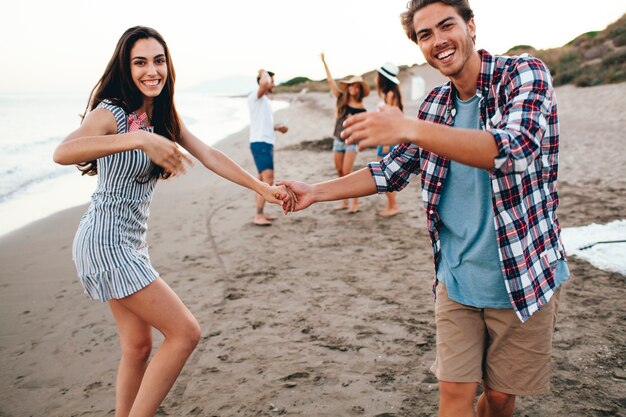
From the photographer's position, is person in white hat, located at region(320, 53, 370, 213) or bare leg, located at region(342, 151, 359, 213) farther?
bare leg, located at region(342, 151, 359, 213)

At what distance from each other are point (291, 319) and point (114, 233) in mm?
2324

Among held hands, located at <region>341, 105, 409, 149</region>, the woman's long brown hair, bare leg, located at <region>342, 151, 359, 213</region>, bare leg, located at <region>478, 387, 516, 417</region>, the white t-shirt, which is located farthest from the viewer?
bare leg, located at <region>342, 151, 359, 213</region>

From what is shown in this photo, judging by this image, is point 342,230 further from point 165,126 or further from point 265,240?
point 165,126

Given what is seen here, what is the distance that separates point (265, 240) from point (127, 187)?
4.41 meters

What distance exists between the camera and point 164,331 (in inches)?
103

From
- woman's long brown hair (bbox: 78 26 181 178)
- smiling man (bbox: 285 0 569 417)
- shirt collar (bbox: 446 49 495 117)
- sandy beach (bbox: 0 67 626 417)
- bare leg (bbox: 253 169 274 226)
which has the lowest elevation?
sandy beach (bbox: 0 67 626 417)

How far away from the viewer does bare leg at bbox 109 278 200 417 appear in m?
2.56

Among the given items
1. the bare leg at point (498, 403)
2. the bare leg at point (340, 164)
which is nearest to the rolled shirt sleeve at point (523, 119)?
the bare leg at point (498, 403)

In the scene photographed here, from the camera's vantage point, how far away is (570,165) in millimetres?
9820

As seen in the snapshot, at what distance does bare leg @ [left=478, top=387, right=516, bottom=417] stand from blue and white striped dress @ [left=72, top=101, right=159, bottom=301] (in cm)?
179

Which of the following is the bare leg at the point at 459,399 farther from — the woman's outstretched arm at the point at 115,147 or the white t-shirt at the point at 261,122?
the white t-shirt at the point at 261,122

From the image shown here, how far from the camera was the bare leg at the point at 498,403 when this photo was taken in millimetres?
2361

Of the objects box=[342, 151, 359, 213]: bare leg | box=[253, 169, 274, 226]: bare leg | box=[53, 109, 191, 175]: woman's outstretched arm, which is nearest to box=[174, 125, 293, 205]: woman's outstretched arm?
box=[53, 109, 191, 175]: woman's outstretched arm

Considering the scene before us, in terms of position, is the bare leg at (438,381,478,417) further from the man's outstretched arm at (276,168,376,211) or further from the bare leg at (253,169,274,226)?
the bare leg at (253,169,274,226)
